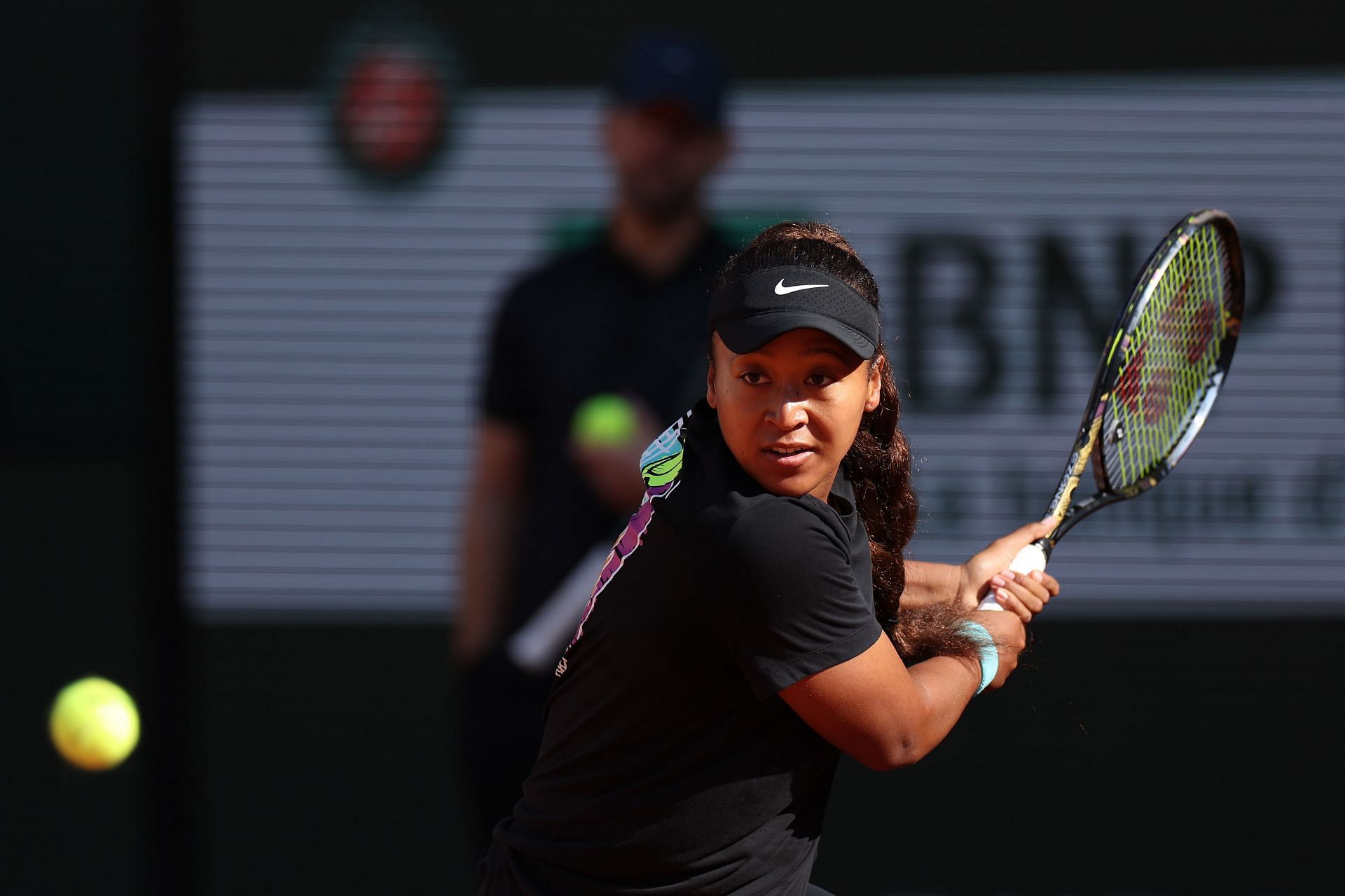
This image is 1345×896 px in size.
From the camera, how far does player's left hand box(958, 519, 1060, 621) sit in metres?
2.40

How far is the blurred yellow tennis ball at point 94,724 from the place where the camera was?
4.90 metres

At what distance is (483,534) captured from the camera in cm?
486

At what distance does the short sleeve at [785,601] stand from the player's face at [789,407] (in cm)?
6

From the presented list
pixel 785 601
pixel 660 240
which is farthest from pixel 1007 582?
pixel 660 240

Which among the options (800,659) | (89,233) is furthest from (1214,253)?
(89,233)

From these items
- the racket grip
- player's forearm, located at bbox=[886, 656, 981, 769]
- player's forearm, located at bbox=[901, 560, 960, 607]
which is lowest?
player's forearm, located at bbox=[886, 656, 981, 769]

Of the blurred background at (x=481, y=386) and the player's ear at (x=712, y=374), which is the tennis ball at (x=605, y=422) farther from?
the player's ear at (x=712, y=374)

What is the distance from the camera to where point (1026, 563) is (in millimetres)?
2486

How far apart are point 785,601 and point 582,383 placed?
2.96 metres

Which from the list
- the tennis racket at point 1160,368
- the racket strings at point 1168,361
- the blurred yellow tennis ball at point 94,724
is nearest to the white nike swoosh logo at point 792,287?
the tennis racket at point 1160,368

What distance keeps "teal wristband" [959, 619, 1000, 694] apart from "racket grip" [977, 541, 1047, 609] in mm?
154

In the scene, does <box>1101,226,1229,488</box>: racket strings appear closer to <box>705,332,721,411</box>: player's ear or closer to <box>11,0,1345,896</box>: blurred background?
<box>705,332,721,411</box>: player's ear

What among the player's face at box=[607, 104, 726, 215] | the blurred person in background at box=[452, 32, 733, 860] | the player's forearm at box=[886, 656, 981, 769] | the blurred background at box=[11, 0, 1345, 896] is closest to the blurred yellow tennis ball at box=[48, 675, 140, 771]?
the blurred background at box=[11, 0, 1345, 896]

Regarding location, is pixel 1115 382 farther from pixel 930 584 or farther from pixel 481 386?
pixel 481 386
